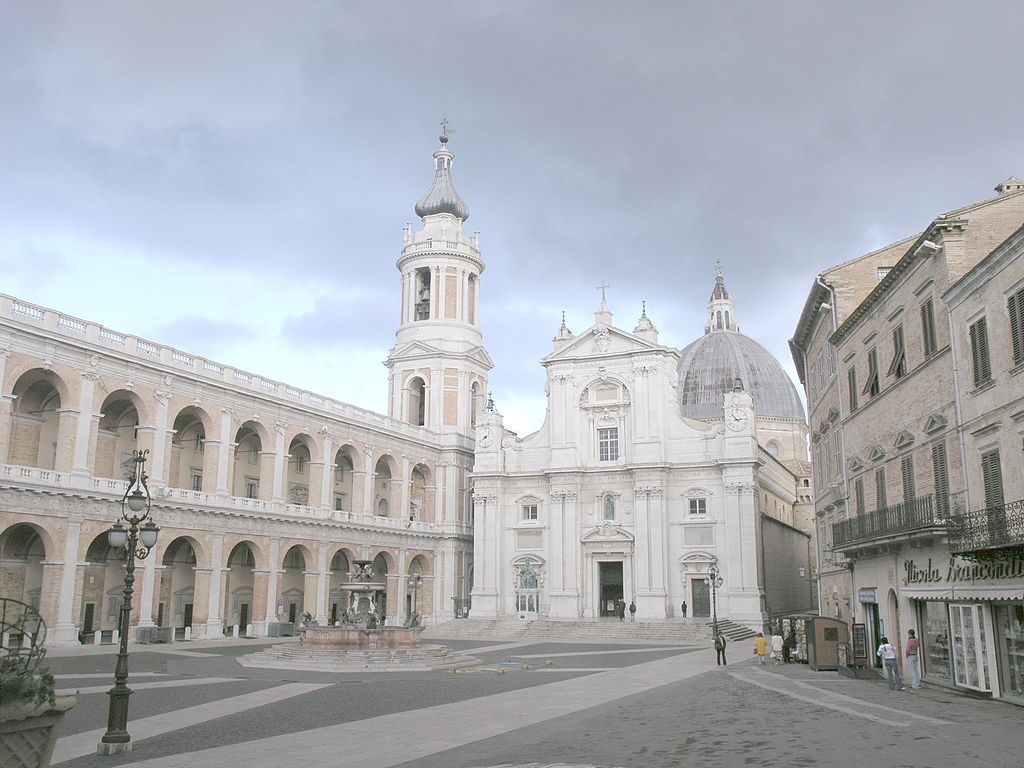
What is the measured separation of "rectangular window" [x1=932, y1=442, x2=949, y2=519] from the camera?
22391 mm

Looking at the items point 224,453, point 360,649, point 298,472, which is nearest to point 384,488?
point 298,472

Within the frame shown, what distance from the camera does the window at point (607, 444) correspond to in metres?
62.0

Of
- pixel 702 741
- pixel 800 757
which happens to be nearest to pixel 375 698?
pixel 702 741

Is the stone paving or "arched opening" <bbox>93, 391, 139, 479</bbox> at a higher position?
"arched opening" <bbox>93, 391, 139, 479</bbox>

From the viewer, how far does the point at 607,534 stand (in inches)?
2370

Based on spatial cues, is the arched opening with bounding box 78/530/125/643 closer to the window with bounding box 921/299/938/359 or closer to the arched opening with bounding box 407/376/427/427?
the arched opening with bounding box 407/376/427/427

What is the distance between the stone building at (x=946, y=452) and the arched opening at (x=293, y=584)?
34838 millimetres

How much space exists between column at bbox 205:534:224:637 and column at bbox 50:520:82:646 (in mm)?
7923

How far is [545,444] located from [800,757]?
169 feet

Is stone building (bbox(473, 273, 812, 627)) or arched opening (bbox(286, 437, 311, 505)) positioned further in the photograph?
stone building (bbox(473, 273, 812, 627))

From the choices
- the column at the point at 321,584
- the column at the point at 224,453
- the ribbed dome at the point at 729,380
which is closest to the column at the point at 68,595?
the column at the point at 224,453

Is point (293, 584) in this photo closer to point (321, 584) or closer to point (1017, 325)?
point (321, 584)

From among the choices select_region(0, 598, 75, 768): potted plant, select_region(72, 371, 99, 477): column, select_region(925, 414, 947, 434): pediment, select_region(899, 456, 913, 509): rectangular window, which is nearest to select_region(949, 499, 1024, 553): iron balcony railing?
select_region(925, 414, 947, 434): pediment

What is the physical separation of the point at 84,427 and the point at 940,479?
113 ft
